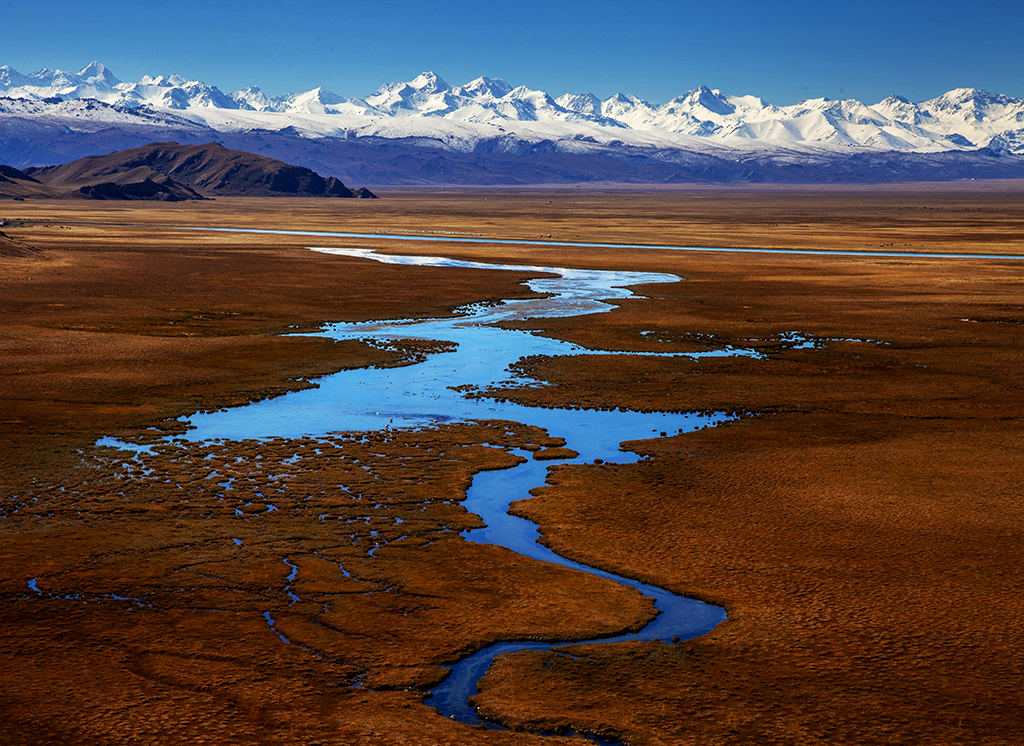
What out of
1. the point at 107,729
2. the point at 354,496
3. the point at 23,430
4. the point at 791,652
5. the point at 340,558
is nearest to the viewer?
the point at 107,729

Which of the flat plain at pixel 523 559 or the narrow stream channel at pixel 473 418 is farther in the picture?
the narrow stream channel at pixel 473 418

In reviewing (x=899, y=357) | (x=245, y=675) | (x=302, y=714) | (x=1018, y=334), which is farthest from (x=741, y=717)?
(x=1018, y=334)

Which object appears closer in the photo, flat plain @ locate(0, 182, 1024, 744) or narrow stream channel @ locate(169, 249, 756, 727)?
flat plain @ locate(0, 182, 1024, 744)

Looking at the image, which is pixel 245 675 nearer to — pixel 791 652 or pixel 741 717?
pixel 741 717

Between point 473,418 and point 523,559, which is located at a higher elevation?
point 473,418

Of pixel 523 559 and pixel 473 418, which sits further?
pixel 473 418
